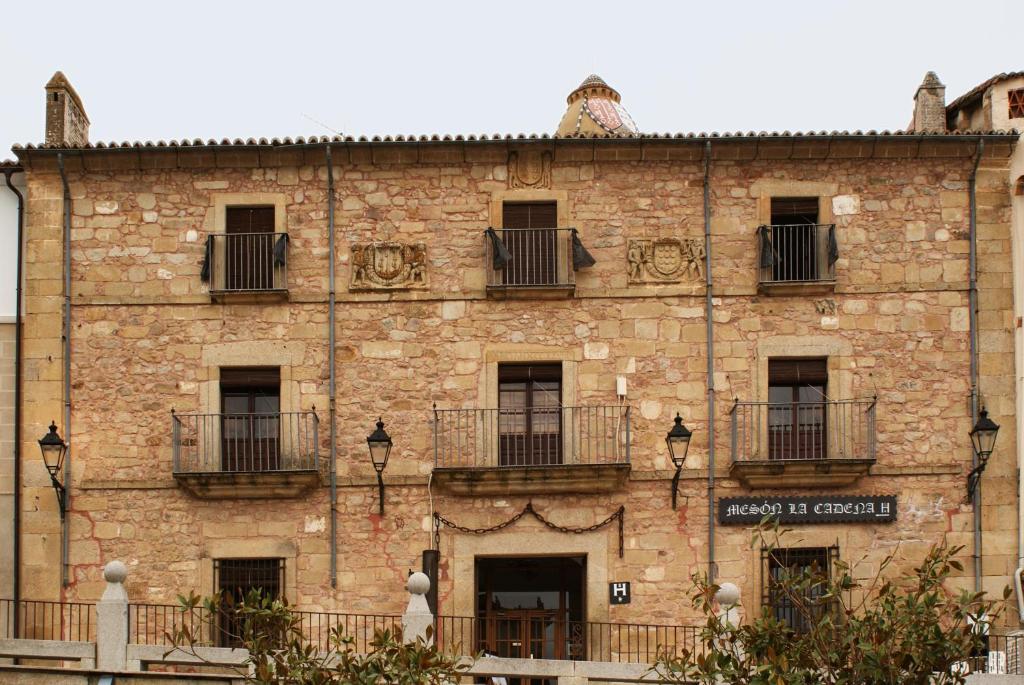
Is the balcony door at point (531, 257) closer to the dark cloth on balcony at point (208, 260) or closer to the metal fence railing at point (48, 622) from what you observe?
the dark cloth on balcony at point (208, 260)

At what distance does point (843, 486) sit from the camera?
58.2 ft

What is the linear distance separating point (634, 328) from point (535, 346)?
1250mm

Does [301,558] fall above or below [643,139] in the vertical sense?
below

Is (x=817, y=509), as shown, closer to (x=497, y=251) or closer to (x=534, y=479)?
(x=534, y=479)

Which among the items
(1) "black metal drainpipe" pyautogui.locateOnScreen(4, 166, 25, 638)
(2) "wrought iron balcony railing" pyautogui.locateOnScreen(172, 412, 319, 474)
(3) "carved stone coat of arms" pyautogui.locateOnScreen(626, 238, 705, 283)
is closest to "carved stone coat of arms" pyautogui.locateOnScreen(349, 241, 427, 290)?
(2) "wrought iron balcony railing" pyautogui.locateOnScreen(172, 412, 319, 474)

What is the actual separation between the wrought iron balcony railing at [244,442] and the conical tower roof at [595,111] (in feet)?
27.2

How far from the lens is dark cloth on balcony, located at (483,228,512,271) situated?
1806 cm

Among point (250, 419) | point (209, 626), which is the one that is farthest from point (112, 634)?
point (250, 419)

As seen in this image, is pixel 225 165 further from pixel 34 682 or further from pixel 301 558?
pixel 34 682

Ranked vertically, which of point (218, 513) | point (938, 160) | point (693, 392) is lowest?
point (218, 513)

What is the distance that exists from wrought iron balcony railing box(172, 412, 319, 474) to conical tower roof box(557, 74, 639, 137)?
8.28 m

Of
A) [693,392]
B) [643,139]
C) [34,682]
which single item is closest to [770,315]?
[693,392]

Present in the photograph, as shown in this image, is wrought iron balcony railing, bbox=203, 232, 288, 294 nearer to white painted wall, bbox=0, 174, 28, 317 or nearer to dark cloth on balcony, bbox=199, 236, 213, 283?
dark cloth on balcony, bbox=199, 236, 213, 283

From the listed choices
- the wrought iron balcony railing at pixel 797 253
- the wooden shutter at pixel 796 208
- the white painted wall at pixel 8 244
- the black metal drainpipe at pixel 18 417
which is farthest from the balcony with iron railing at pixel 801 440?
the white painted wall at pixel 8 244
